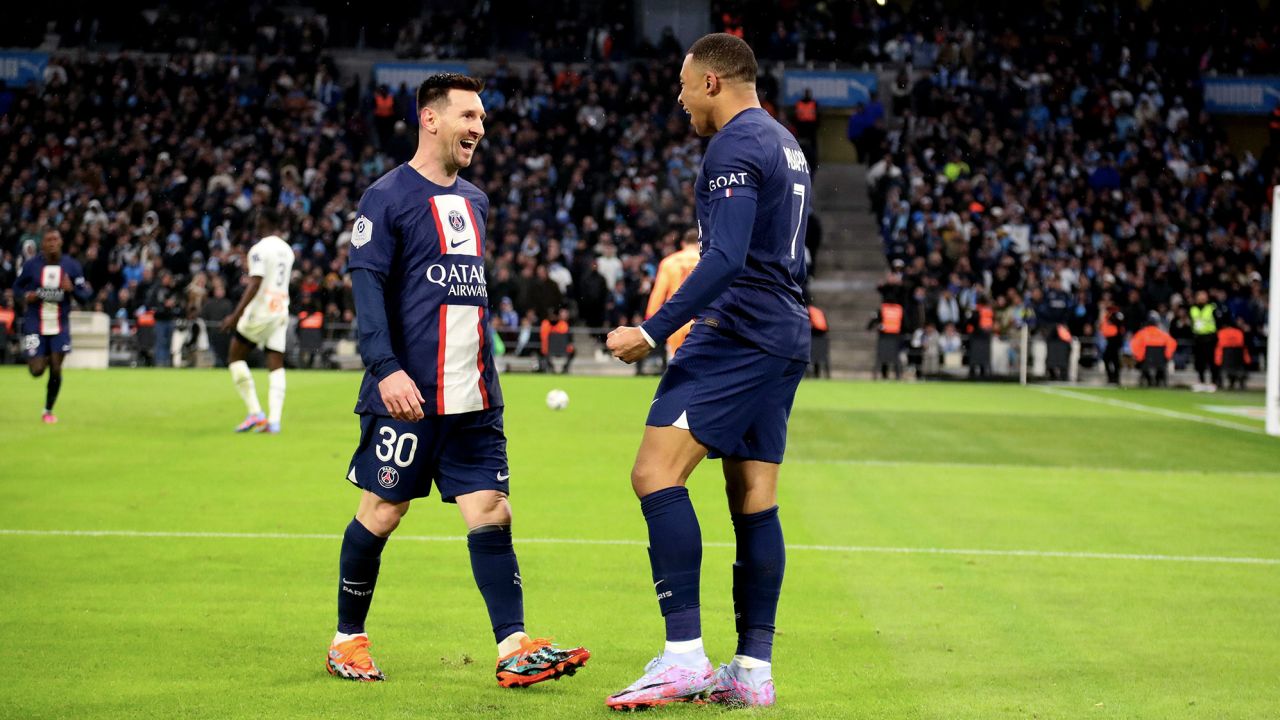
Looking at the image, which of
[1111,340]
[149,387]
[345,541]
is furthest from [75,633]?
[1111,340]

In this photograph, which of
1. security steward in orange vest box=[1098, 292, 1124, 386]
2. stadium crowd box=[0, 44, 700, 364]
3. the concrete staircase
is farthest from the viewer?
the concrete staircase

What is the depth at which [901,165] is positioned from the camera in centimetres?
3909

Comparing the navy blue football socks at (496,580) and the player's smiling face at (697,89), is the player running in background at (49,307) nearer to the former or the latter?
the navy blue football socks at (496,580)

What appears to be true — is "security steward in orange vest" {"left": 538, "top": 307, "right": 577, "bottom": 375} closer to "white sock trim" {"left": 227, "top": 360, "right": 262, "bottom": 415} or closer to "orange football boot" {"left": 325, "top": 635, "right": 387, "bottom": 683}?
"white sock trim" {"left": 227, "top": 360, "right": 262, "bottom": 415}

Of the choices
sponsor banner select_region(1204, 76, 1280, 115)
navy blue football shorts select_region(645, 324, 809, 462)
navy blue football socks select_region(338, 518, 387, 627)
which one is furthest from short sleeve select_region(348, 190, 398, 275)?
sponsor banner select_region(1204, 76, 1280, 115)

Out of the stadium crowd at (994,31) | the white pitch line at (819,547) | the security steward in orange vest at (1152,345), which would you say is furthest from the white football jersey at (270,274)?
the stadium crowd at (994,31)

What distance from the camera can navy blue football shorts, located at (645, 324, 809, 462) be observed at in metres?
5.12

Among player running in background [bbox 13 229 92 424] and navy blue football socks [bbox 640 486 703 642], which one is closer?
navy blue football socks [bbox 640 486 703 642]

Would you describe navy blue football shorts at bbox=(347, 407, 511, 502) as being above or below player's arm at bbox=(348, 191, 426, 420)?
below

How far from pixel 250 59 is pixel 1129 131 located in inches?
1019

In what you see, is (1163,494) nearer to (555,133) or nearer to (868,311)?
(868,311)

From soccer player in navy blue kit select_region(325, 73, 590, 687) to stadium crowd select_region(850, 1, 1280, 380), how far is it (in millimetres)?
27394

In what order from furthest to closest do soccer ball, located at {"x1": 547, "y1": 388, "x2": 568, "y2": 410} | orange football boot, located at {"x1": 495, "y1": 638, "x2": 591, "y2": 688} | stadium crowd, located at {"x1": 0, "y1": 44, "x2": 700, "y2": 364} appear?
stadium crowd, located at {"x1": 0, "y1": 44, "x2": 700, "y2": 364}
soccer ball, located at {"x1": 547, "y1": 388, "x2": 568, "y2": 410}
orange football boot, located at {"x1": 495, "y1": 638, "x2": 591, "y2": 688}

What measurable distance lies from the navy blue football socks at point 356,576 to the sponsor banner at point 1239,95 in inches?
1660
